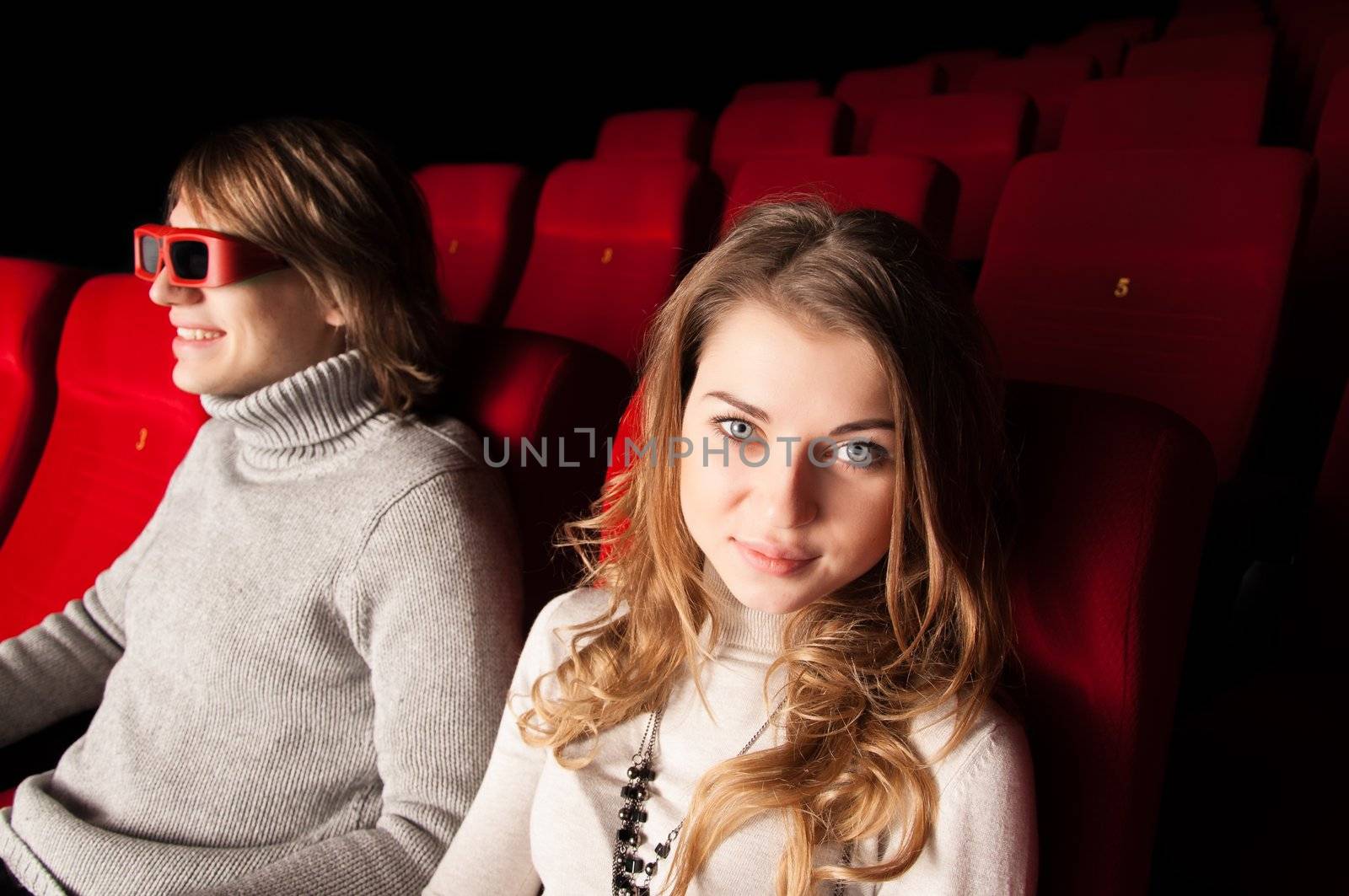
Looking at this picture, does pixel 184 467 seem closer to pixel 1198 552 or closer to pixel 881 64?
pixel 1198 552

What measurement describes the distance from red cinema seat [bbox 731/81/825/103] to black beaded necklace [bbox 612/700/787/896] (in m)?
3.21

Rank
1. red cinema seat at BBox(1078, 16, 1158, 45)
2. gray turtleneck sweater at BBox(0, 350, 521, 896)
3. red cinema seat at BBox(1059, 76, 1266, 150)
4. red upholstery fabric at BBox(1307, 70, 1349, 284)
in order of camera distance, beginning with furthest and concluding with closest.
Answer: red cinema seat at BBox(1078, 16, 1158, 45) → red cinema seat at BBox(1059, 76, 1266, 150) → red upholstery fabric at BBox(1307, 70, 1349, 284) → gray turtleneck sweater at BBox(0, 350, 521, 896)

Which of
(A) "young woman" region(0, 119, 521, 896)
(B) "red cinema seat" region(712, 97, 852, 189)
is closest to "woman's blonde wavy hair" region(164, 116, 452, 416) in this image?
(A) "young woman" region(0, 119, 521, 896)

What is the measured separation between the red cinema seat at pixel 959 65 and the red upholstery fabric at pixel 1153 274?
2.44 meters

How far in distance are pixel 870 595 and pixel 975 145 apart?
1.96 meters

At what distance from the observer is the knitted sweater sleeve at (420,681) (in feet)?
2.63

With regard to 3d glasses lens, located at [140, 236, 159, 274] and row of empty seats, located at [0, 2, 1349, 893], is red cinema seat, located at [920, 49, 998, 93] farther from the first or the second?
3d glasses lens, located at [140, 236, 159, 274]

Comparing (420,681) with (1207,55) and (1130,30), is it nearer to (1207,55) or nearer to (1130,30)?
(1207,55)

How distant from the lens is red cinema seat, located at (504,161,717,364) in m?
1.74

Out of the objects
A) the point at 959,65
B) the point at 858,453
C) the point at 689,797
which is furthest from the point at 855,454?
the point at 959,65

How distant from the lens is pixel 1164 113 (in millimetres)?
2105

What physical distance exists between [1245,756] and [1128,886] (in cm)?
44

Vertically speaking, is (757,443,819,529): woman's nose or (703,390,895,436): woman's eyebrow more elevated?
(703,390,895,436): woman's eyebrow

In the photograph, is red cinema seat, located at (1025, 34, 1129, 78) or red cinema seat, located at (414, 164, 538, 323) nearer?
red cinema seat, located at (414, 164, 538, 323)
